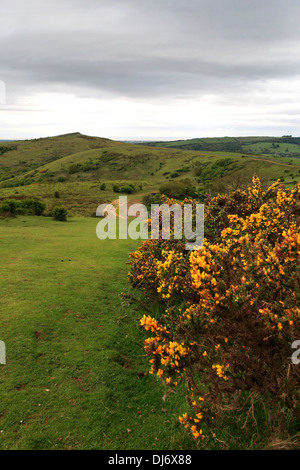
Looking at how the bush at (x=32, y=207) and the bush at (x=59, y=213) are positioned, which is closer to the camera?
the bush at (x=59, y=213)

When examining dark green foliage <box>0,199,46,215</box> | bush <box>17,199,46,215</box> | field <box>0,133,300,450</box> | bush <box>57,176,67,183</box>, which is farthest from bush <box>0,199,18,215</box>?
bush <box>57,176,67,183</box>

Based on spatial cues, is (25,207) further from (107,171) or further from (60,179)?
(107,171)

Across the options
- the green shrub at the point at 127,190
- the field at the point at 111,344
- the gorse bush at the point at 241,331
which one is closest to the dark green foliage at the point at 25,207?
the field at the point at 111,344

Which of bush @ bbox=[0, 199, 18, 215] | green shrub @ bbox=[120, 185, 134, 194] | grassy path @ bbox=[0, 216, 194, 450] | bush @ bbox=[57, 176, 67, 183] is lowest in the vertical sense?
grassy path @ bbox=[0, 216, 194, 450]

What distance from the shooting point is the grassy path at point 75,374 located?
518 centimetres

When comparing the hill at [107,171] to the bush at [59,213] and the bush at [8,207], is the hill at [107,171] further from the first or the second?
the bush at [8,207]

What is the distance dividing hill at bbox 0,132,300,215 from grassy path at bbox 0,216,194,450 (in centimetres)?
3131

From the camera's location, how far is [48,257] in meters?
16.2

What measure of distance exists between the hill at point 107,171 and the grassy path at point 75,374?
103 ft

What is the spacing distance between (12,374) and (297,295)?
6.26 metres

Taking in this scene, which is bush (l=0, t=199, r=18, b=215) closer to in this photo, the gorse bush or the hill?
the hill

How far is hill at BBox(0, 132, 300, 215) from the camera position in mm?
62000

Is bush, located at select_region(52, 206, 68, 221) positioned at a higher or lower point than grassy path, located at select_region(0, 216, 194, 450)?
higher

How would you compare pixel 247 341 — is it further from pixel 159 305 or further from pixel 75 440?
pixel 159 305
